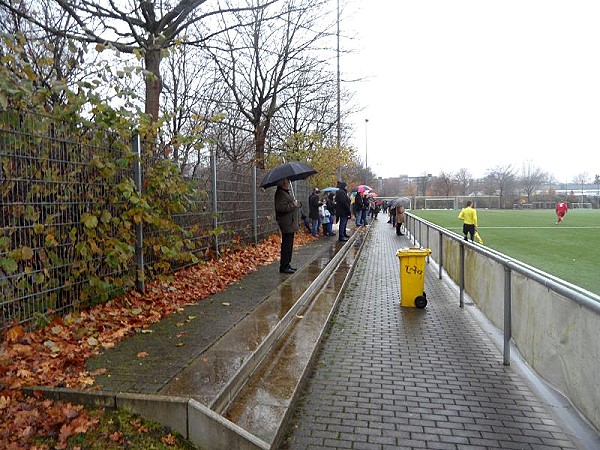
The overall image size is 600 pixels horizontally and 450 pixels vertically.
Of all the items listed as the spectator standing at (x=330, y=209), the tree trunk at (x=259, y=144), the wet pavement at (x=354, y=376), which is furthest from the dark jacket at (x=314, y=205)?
the wet pavement at (x=354, y=376)

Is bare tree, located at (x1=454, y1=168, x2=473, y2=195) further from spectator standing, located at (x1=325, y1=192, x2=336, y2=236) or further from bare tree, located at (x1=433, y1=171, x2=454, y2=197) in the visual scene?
spectator standing, located at (x1=325, y1=192, x2=336, y2=236)

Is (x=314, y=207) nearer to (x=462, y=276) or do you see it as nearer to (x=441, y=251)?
(x=441, y=251)

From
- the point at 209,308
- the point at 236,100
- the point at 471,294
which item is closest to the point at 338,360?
the point at 209,308

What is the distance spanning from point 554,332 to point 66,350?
13.8ft

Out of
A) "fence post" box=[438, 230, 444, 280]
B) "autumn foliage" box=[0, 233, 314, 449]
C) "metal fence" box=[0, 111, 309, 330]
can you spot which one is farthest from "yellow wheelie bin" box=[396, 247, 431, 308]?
"metal fence" box=[0, 111, 309, 330]

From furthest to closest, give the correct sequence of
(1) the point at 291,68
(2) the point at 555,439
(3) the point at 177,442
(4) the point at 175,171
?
(1) the point at 291,68 < (4) the point at 175,171 < (2) the point at 555,439 < (3) the point at 177,442

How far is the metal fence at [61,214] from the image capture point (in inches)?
178

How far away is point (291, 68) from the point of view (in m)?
18.6

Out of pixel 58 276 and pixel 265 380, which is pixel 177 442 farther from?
pixel 58 276

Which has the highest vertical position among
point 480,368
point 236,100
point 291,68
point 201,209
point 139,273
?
point 291,68

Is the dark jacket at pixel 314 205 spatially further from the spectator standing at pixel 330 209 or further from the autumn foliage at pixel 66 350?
the autumn foliage at pixel 66 350

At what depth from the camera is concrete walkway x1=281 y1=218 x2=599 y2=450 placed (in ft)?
11.6

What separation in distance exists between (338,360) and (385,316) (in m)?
2.19

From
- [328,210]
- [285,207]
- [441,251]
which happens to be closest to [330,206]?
[328,210]
